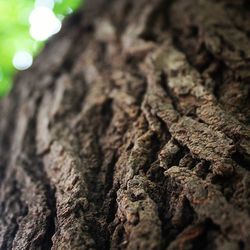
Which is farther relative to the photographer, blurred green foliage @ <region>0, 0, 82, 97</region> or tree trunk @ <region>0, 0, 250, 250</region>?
blurred green foliage @ <region>0, 0, 82, 97</region>

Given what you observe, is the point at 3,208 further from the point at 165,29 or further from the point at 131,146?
the point at 165,29

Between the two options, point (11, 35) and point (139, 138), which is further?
A: point (11, 35)

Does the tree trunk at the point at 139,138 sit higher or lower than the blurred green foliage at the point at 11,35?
lower

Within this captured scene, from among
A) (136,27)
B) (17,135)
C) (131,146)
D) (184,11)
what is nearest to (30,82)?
(17,135)

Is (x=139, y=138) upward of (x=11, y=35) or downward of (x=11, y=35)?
downward

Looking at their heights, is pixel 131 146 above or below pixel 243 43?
below
